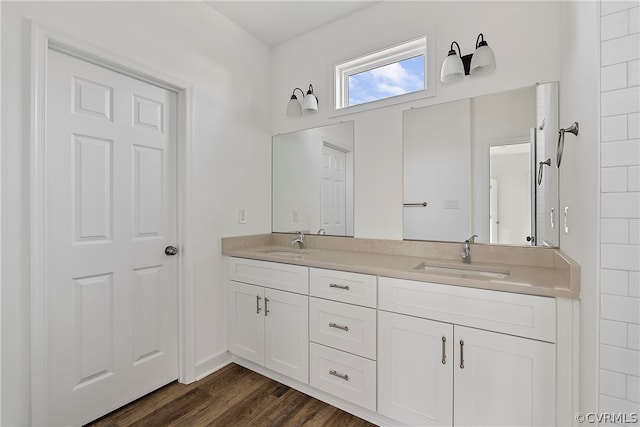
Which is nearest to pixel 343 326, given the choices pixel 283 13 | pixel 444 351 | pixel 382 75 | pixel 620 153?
pixel 444 351

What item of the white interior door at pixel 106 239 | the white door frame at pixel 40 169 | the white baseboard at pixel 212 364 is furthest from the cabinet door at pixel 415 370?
the white door frame at pixel 40 169

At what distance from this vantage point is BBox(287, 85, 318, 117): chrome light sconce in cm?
241

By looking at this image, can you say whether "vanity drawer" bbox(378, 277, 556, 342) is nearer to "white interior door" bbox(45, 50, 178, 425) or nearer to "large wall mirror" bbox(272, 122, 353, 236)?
"large wall mirror" bbox(272, 122, 353, 236)

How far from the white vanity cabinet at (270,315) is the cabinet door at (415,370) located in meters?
0.51

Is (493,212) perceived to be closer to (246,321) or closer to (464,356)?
(464,356)

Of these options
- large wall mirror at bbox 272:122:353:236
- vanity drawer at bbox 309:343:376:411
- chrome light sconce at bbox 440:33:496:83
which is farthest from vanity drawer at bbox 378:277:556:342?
chrome light sconce at bbox 440:33:496:83

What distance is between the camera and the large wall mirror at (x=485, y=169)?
1.65 meters

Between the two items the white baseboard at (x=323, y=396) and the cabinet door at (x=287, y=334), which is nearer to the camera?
the white baseboard at (x=323, y=396)

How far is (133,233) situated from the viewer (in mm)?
1828

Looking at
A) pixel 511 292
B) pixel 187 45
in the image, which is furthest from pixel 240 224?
pixel 511 292

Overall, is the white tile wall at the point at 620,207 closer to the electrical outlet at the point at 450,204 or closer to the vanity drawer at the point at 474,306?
the vanity drawer at the point at 474,306

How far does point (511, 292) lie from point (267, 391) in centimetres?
156

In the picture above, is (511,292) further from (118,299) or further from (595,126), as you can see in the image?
(118,299)

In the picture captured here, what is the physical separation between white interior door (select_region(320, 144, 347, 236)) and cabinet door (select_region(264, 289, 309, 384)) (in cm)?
71
